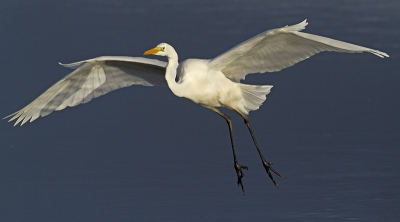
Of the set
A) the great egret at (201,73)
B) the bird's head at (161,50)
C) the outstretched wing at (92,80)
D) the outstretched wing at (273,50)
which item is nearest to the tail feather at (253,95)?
the great egret at (201,73)

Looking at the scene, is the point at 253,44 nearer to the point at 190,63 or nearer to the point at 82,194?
the point at 190,63

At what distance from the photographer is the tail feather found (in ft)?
30.7

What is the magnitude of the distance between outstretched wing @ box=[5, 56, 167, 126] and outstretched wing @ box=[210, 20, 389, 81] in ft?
2.31

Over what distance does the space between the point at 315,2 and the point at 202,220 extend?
7.55 metres

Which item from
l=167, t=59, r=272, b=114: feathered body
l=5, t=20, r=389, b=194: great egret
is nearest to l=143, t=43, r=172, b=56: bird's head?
l=5, t=20, r=389, b=194: great egret

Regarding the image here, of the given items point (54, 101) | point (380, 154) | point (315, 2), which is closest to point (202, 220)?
point (54, 101)

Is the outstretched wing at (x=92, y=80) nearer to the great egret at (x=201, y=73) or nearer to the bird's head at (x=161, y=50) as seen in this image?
the great egret at (x=201, y=73)

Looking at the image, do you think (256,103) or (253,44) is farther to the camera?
(256,103)

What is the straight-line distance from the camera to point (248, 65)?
30.6 ft

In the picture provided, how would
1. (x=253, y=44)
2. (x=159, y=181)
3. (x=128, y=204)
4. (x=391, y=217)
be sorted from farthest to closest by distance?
(x=159, y=181), (x=128, y=204), (x=391, y=217), (x=253, y=44)

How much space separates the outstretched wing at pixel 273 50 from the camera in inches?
325

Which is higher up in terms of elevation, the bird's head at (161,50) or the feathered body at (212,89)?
the bird's head at (161,50)

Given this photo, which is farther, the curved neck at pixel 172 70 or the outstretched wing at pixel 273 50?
the curved neck at pixel 172 70

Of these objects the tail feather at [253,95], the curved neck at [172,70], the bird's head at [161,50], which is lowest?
the tail feather at [253,95]
